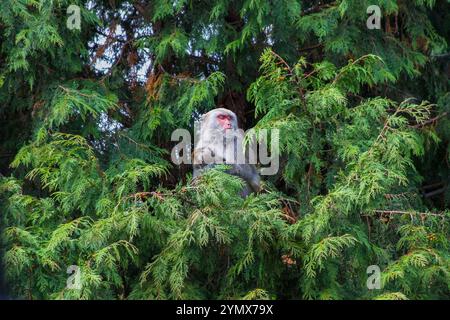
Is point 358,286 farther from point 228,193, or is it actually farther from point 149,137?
point 149,137

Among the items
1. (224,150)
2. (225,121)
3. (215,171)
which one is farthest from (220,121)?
(215,171)

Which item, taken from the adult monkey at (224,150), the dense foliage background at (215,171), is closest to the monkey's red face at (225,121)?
the adult monkey at (224,150)

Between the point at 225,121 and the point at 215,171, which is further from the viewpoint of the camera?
the point at 225,121

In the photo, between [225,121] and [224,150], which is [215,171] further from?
[225,121]

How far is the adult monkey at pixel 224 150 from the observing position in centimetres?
811

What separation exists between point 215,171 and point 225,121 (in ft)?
5.50

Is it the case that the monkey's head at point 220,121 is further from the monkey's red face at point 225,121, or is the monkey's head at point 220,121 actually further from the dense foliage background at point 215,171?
the dense foliage background at point 215,171

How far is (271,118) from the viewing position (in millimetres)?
7352

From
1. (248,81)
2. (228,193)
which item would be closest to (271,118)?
(228,193)

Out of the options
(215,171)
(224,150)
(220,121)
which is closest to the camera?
(215,171)

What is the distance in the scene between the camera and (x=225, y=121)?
8.37 metres

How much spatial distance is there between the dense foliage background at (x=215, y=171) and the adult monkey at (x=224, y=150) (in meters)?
0.22
